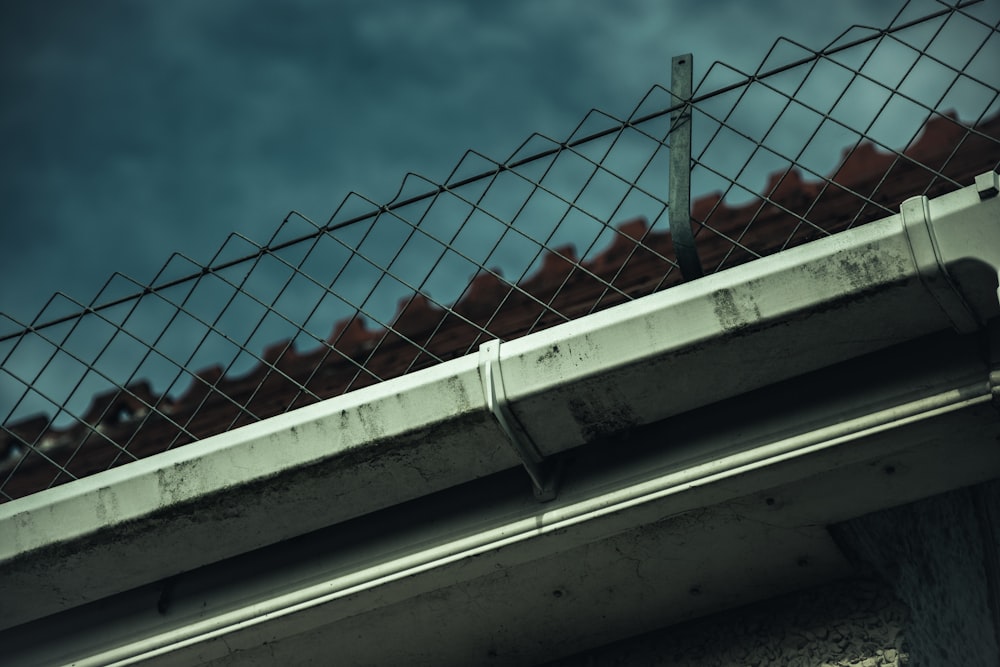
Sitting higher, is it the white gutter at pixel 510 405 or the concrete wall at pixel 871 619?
the white gutter at pixel 510 405

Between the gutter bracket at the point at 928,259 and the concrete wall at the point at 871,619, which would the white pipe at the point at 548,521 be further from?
the concrete wall at the point at 871,619

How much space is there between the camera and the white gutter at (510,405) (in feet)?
8.57

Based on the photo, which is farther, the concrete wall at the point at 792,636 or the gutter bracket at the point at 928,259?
the concrete wall at the point at 792,636

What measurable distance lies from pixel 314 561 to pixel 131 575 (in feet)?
1.58

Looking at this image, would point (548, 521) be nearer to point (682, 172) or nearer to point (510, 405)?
point (510, 405)

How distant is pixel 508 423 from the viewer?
2.80 metres

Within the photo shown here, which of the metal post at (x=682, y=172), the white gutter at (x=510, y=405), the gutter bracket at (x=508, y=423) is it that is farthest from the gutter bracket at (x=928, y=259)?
the gutter bracket at (x=508, y=423)

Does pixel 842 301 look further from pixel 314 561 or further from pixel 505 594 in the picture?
pixel 314 561

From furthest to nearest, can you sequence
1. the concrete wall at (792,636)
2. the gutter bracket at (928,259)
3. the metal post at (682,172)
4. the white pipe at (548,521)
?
1. the concrete wall at (792,636)
2. the metal post at (682,172)
3. the white pipe at (548,521)
4. the gutter bracket at (928,259)

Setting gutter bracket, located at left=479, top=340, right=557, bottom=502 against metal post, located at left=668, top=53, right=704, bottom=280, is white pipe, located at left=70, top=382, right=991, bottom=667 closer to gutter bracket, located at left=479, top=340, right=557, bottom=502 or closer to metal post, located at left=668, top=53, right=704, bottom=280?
gutter bracket, located at left=479, top=340, right=557, bottom=502

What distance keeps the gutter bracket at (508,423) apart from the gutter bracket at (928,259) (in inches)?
38.4

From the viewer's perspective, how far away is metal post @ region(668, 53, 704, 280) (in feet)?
9.39

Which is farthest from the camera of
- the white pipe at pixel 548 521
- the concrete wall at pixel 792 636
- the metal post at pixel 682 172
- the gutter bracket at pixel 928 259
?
the concrete wall at pixel 792 636

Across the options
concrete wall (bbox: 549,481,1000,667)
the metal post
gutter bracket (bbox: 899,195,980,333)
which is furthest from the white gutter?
concrete wall (bbox: 549,481,1000,667)
